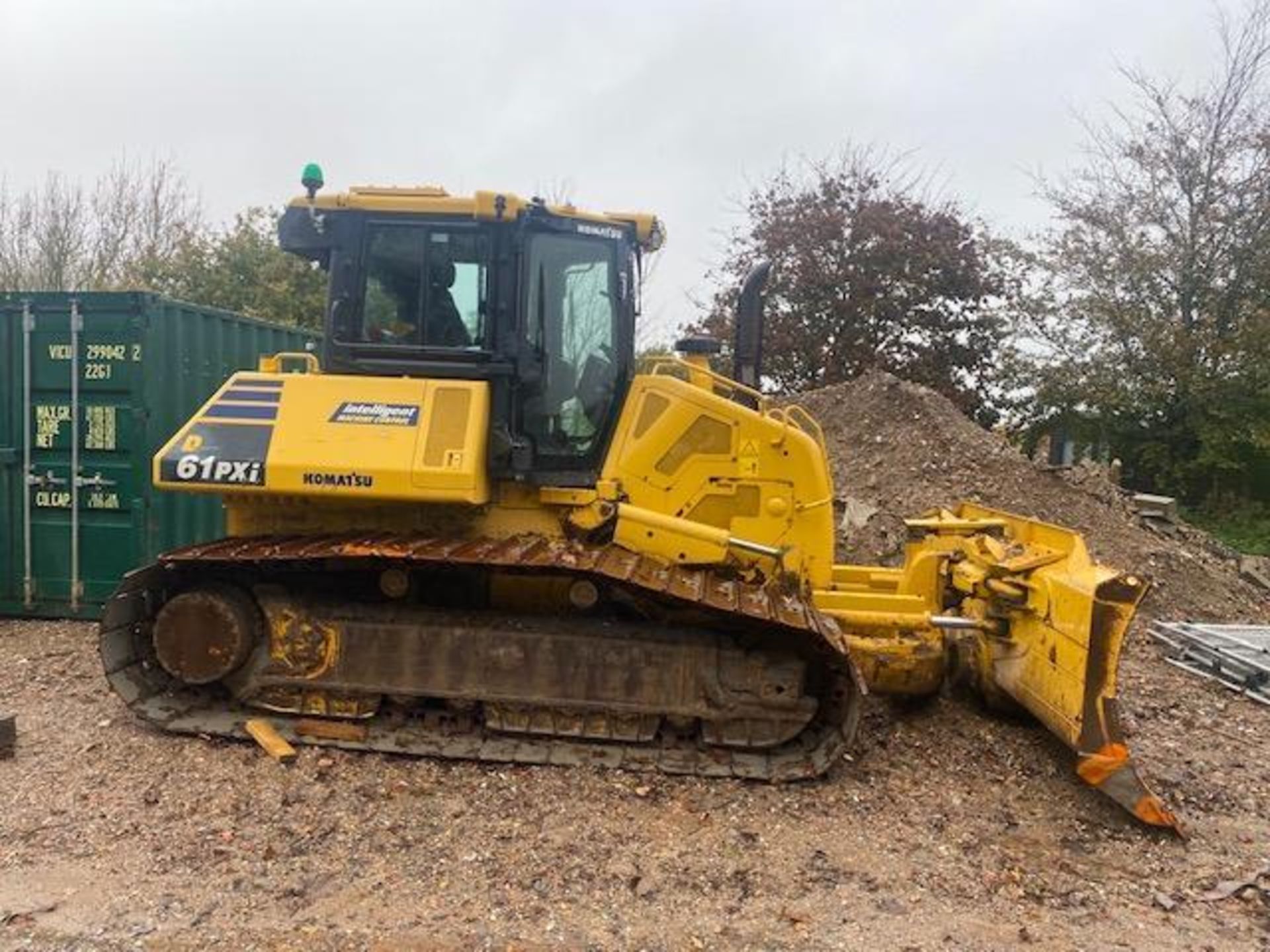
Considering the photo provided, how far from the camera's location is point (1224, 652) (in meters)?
7.18

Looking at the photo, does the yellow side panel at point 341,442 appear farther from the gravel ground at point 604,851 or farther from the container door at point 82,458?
the container door at point 82,458

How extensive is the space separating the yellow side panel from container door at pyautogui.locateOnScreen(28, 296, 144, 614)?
2.62m

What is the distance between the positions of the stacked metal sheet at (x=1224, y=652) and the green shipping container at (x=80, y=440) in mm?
7281

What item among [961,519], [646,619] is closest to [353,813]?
[646,619]

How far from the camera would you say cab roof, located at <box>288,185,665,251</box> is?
4895mm

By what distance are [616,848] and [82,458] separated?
522cm

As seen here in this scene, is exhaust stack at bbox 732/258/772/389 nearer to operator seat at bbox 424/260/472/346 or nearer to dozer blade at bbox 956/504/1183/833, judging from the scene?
operator seat at bbox 424/260/472/346

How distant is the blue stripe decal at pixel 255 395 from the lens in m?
4.95

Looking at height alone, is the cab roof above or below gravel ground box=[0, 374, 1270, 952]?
above

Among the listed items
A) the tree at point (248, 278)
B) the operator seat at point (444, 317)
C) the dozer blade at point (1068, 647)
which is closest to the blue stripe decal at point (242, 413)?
the operator seat at point (444, 317)

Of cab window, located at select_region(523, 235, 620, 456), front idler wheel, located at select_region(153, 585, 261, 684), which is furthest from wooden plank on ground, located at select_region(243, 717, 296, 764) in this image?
cab window, located at select_region(523, 235, 620, 456)

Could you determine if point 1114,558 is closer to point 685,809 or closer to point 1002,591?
point 1002,591

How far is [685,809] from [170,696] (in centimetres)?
256

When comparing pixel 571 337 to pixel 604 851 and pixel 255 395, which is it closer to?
pixel 255 395
